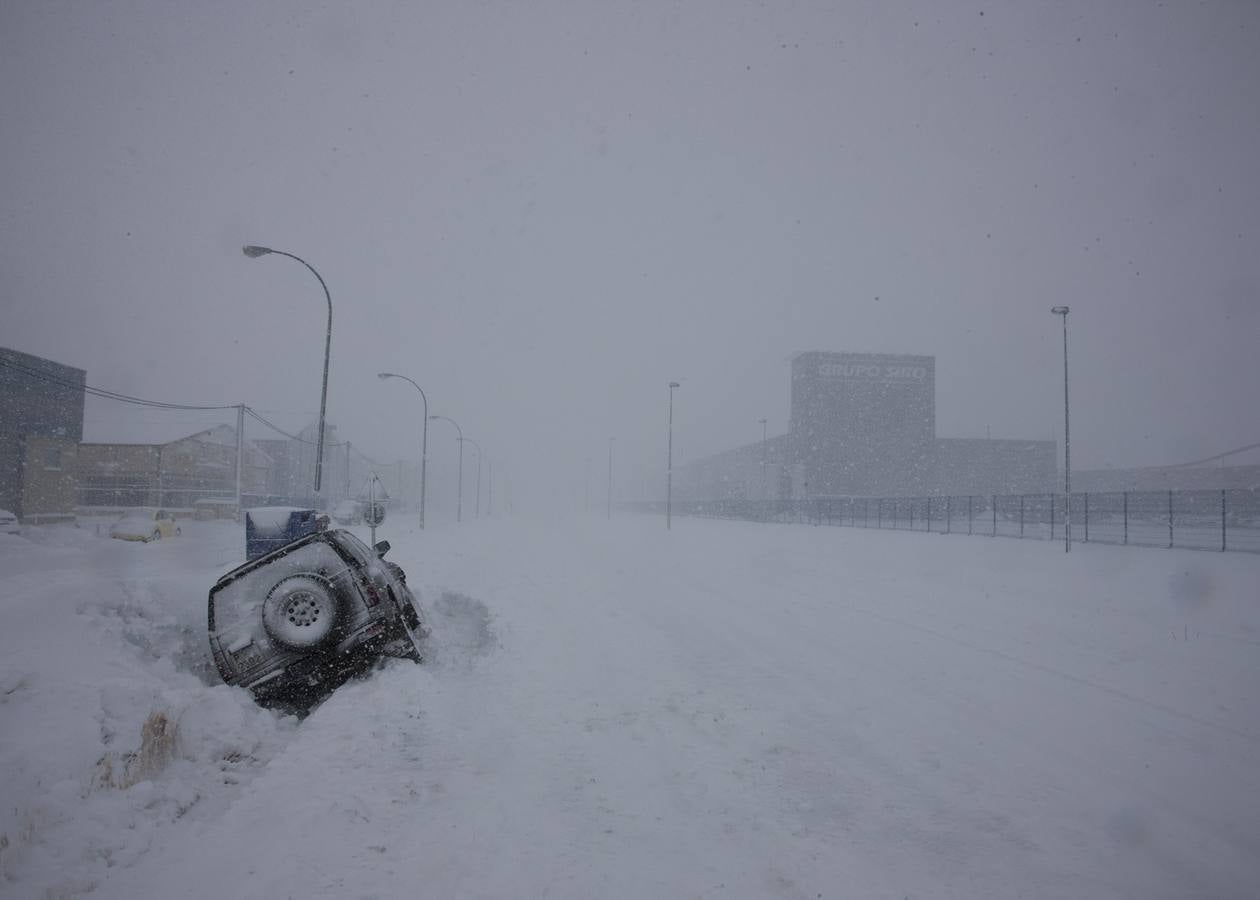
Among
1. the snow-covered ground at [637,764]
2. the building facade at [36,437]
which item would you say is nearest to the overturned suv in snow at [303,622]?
the snow-covered ground at [637,764]

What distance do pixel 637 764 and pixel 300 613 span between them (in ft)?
11.4

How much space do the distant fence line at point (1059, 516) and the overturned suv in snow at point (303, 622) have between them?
27440 millimetres

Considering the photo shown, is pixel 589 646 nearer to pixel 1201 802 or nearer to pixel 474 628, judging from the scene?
pixel 474 628

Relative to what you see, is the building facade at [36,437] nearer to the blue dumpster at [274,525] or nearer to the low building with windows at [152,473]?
the low building with windows at [152,473]

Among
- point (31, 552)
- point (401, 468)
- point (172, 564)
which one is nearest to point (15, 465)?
point (31, 552)

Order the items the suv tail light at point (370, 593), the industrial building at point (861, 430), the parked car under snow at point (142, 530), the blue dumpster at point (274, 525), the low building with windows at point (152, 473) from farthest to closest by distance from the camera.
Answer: the industrial building at point (861, 430)
the low building with windows at point (152, 473)
the parked car under snow at point (142, 530)
the blue dumpster at point (274, 525)
the suv tail light at point (370, 593)

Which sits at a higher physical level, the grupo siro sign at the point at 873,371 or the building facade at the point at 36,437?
the grupo siro sign at the point at 873,371

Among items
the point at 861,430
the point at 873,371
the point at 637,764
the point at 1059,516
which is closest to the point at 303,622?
the point at 637,764

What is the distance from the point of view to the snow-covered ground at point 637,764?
129 inches

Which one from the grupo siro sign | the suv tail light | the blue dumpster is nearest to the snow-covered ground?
the suv tail light

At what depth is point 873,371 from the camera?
6856 cm

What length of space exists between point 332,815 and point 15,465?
141 ft

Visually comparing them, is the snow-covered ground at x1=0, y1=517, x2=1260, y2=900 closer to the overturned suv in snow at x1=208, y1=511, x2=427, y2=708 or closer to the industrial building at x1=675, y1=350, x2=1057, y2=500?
the overturned suv in snow at x1=208, y1=511, x2=427, y2=708

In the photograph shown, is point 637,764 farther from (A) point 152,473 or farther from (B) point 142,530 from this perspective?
(A) point 152,473
